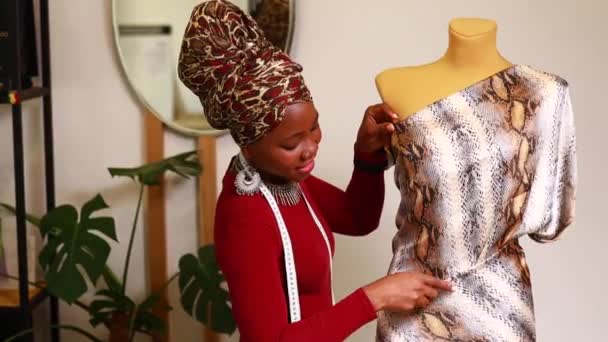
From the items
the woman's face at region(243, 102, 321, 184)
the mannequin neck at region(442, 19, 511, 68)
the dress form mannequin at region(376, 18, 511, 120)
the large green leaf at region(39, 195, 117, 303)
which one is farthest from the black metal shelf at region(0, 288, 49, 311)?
the mannequin neck at region(442, 19, 511, 68)

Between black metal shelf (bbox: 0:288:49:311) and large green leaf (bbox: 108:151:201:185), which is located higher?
large green leaf (bbox: 108:151:201:185)

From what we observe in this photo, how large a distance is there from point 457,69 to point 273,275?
0.45 meters

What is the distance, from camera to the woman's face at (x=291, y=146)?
4.02 ft

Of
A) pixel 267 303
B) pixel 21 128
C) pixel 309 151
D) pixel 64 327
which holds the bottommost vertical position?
pixel 64 327

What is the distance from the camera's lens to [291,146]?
124 cm

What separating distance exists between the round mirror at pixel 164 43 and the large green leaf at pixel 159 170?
11 centimetres

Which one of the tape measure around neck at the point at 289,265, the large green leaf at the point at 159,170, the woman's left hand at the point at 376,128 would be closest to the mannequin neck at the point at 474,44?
the woman's left hand at the point at 376,128

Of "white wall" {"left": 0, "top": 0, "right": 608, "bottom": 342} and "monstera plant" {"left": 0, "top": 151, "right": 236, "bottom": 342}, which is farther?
"white wall" {"left": 0, "top": 0, "right": 608, "bottom": 342}

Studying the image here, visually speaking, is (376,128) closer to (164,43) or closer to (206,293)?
(206,293)

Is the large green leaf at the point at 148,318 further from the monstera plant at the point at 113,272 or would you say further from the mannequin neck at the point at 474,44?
the mannequin neck at the point at 474,44

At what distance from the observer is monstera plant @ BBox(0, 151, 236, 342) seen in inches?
72.4

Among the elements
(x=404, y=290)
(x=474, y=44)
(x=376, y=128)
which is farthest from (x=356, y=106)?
(x=404, y=290)

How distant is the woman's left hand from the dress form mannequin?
0.02m

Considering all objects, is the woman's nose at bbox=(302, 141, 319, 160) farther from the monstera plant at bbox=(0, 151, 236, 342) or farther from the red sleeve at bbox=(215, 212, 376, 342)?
the monstera plant at bbox=(0, 151, 236, 342)
